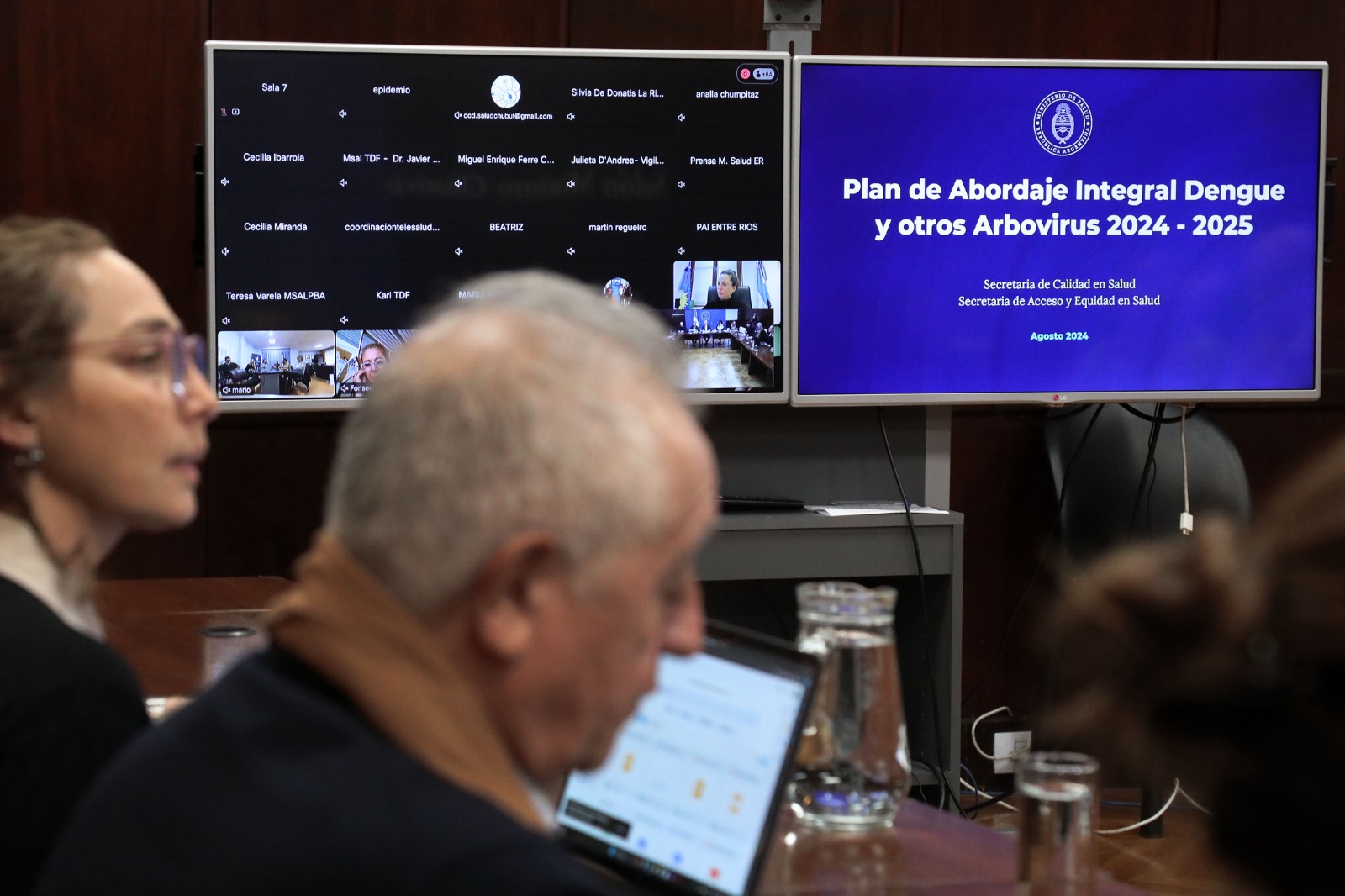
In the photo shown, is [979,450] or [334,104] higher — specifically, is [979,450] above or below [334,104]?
below

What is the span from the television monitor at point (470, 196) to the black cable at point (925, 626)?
0.39 metres

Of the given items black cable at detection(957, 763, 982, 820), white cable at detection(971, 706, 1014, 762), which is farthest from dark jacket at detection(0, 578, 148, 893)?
white cable at detection(971, 706, 1014, 762)

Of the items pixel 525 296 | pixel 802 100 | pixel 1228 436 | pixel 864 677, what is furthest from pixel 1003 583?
pixel 525 296

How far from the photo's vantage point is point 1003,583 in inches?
177

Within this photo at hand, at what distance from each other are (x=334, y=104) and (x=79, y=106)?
3.25 feet

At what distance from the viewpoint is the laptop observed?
4.23 feet

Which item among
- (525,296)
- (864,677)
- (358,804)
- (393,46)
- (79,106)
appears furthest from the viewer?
(79,106)

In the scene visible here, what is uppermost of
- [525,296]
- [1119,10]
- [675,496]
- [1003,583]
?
[1119,10]

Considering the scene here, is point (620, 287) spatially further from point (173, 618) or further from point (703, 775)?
point (703, 775)

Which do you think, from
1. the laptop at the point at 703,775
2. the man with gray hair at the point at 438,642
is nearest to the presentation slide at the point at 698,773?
the laptop at the point at 703,775

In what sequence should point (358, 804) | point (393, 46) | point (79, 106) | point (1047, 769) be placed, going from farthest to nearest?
point (79, 106)
point (393, 46)
point (1047, 769)
point (358, 804)

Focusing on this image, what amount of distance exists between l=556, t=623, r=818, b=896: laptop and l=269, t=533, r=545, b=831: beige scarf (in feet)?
1.41

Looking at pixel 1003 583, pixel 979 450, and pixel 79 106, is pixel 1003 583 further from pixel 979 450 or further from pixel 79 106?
pixel 79 106

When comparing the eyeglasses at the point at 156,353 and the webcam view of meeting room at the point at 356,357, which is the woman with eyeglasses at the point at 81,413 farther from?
the webcam view of meeting room at the point at 356,357
